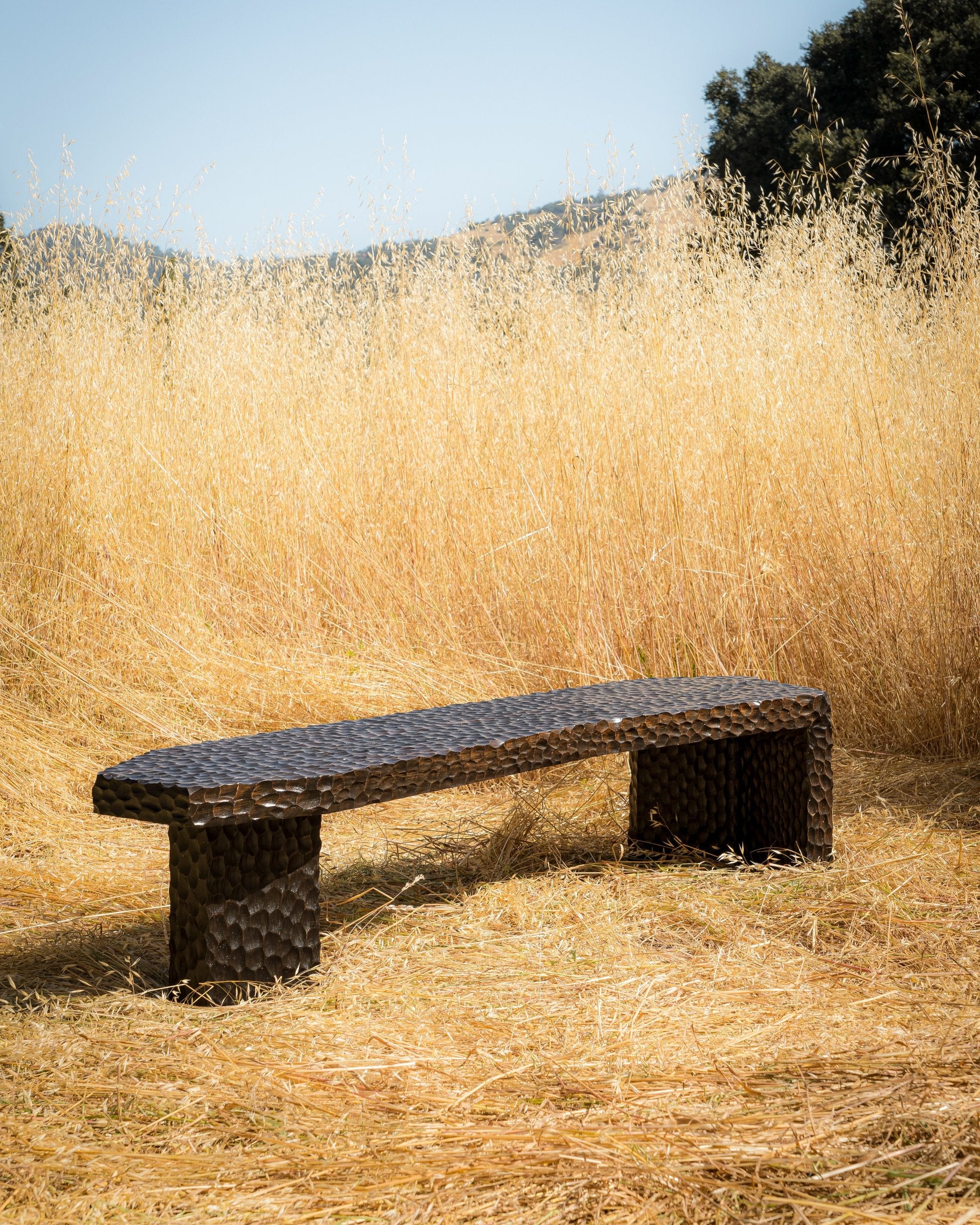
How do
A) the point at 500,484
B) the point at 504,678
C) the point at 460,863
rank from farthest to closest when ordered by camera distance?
1. the point at 500,484
2. the point at 504,678
3. the point at 460,863

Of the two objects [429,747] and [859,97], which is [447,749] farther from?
[859,97]

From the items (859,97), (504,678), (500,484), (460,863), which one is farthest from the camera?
(859,97)

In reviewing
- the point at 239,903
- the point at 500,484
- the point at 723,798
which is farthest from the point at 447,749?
the point at 500,484

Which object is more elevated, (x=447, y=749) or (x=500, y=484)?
(x=500, y=484)

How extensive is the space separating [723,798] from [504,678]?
947 millimetres

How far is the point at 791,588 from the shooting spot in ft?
9.21

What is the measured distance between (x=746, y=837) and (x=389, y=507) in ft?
5.53

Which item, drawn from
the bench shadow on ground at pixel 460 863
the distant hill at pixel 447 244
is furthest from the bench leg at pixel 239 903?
the distant hill at pixel 447 244

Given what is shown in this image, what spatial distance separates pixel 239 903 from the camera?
150 centimetres

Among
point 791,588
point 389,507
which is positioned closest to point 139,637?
point 389,507

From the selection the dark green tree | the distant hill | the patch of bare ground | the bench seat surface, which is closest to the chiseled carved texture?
the bench seat surface

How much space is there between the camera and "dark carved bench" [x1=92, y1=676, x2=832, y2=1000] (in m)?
1.47

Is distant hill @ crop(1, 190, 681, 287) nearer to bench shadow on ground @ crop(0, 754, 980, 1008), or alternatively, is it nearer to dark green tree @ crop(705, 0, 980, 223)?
bench shadow on ground @ crop(0, 754, 980, 1008)

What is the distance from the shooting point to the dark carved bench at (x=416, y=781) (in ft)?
4.81
